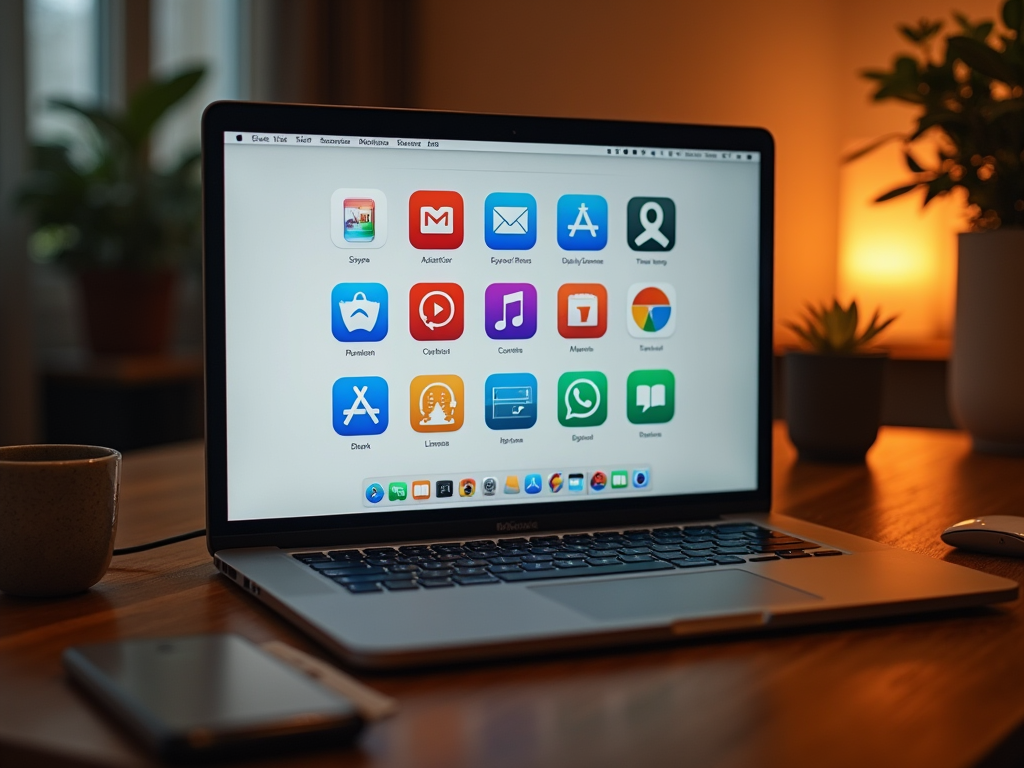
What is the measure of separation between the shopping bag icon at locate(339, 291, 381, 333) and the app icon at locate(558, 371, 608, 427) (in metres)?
0.15

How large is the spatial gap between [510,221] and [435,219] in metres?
0.06

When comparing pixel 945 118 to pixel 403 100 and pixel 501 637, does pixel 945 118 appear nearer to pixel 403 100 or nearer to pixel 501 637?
pixel 501 637

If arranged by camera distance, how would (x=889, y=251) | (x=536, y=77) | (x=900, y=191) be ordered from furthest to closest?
(x=536, y=77) → (x=889, y=251) → (x=900, y=191)

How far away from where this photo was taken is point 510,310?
2.59 feet

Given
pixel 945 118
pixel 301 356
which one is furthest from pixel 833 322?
pixel 301 356

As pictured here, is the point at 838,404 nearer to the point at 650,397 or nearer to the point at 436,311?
the point at 650,397

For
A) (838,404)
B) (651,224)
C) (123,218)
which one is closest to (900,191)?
(838,404)

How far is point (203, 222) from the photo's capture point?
2.29ft

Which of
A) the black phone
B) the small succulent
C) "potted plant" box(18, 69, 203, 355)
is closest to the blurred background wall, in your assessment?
"potted plant" box(18, 69, 203, 355)

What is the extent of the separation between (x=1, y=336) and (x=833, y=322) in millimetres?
1998

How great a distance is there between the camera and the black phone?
16.3 inches

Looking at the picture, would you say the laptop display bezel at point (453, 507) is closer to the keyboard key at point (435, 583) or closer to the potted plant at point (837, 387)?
the keyboard key at point (435, 583)

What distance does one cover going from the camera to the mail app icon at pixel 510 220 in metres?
0.78

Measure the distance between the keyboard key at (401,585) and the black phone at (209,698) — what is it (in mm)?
120
